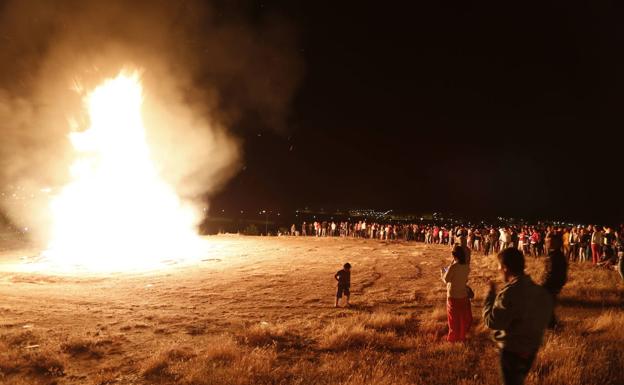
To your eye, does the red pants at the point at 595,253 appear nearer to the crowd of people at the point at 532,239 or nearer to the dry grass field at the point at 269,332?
the crowd of people at the point at 532,239

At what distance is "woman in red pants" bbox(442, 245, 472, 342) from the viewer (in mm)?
7035

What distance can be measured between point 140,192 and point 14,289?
727 inches

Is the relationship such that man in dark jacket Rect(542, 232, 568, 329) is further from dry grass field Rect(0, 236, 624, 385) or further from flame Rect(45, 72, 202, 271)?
flame Rect(45, 72, 202, 271)

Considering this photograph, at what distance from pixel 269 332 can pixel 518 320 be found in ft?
18.3

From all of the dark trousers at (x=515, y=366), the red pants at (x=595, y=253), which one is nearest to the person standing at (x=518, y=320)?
the dark trousers at (x=515, y=366)

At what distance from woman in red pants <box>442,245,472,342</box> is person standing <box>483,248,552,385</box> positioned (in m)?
3.20

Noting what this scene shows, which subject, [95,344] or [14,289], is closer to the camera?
[95,344]

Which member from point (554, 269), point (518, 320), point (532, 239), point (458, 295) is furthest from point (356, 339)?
point (532, 239)

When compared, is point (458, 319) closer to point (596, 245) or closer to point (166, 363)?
point (166, 363)

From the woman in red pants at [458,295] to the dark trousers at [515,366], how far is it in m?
3.19

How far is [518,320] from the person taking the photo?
3.73 metres

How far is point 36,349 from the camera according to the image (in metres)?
7.45

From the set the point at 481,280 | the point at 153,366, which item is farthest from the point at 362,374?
the point at 481,280

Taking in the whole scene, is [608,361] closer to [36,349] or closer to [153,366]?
[153,366]
